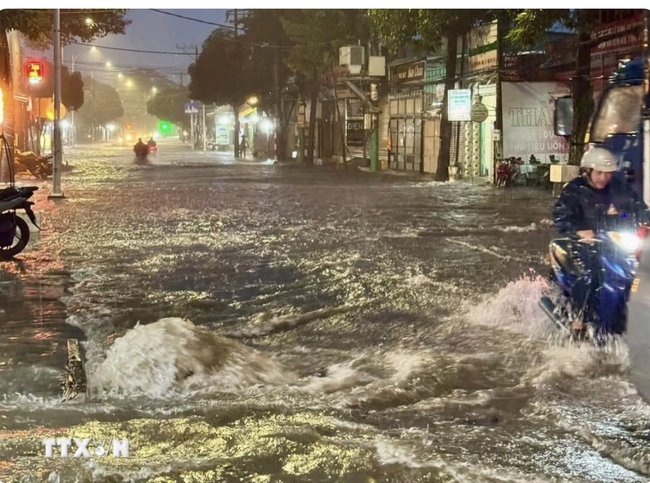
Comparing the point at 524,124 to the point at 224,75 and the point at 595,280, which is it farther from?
the point at 595,280

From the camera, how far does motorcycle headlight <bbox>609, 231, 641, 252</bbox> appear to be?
4676 mm

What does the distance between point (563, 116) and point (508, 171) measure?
12.2 metres

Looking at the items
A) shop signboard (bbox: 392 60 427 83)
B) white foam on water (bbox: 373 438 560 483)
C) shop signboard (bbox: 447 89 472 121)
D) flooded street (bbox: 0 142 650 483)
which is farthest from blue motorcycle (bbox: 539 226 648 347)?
shop signboard (bbox: 447 89 472 121)

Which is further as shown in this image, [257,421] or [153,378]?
[153,378]

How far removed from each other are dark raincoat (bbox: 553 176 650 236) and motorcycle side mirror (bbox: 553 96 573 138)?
1150mm

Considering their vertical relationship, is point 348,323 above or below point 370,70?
below

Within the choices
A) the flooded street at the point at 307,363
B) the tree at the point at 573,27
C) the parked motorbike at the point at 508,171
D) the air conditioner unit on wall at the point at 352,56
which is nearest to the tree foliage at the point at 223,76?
the air conditioner unit on wall at the point at 352,56

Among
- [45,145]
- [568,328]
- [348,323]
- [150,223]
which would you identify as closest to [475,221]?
[150,223]

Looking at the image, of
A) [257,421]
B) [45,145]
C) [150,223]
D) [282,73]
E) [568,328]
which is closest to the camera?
[257,421]

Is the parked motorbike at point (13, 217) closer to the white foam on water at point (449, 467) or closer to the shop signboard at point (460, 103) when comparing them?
the white foam on water at point (449, 467)

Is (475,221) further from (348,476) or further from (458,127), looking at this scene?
(348,476)

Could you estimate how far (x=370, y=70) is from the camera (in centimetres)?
823

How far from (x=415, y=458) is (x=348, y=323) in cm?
295

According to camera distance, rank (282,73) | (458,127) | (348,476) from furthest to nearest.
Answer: (458,127) → (282,73) → (348,476)
